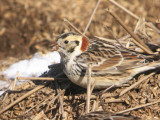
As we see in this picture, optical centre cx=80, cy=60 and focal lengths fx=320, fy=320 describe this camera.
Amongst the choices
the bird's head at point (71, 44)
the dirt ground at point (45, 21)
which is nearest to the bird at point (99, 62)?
the bird's head at point (71, 44)

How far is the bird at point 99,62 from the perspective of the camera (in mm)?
4113

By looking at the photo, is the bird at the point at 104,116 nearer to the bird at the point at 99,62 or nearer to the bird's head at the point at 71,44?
the bird at the point at 99,62

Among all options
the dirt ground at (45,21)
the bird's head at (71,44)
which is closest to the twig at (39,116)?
the bird's head at (71,44)

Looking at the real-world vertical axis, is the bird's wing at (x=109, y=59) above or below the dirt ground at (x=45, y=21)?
below

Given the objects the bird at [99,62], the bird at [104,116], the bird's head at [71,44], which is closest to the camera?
the bird at [104,116]

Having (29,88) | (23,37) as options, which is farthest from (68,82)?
(23,37)

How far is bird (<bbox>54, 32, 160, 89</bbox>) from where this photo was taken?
13.5ft

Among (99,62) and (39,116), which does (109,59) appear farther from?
(39,116)

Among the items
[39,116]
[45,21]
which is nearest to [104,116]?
[39,116]

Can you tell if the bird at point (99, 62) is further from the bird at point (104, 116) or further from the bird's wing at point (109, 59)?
the bird at point (104, 116)

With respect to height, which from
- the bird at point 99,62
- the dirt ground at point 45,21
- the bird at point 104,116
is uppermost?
the dirt ground at point 45,21

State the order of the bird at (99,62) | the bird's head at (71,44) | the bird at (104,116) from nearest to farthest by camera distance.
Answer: the bird at (104,116), the bird at (99,62), the bird's head at (71,44)

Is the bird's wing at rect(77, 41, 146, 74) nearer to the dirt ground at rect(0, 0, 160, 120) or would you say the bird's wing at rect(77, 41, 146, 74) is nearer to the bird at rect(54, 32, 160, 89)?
the bird at rect(54, 32, 160, 89)

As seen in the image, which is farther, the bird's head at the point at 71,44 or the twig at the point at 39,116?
the bird's head at the point at 71,44
